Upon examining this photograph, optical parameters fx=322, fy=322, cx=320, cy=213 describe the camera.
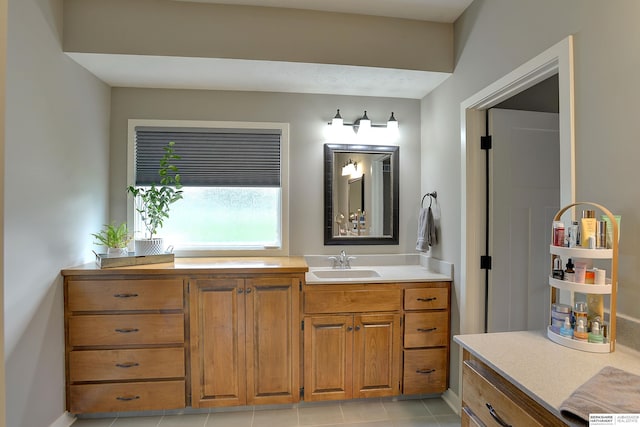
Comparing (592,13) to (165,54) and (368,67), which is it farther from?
(165,54)

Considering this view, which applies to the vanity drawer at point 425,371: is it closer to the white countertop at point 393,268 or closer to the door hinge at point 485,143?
the white countertop at point 393,268

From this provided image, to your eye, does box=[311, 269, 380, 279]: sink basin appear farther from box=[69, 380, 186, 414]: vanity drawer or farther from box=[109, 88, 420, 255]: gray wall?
box=[69, 380, 186, 414]: vanity drawer

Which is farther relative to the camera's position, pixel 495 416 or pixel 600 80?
pixel 600 80

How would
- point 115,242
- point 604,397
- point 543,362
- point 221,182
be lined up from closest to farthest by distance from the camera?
point 604,397, point 543,362, point 115,242, point 221,182

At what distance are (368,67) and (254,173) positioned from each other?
1239mm

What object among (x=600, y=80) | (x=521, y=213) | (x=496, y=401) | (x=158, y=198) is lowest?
(x=496, y=401)

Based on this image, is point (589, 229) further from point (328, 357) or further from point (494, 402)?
point (328, 357)

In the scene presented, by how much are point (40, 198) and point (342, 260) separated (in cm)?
203

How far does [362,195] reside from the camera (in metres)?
2.81

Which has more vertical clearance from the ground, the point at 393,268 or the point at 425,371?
the point at 393,268

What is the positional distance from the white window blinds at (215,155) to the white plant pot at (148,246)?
1.90 feet

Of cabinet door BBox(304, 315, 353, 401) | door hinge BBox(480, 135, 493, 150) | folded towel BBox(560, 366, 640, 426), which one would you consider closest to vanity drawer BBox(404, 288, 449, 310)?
cabinet door BBox(304, 315, 353, 401)

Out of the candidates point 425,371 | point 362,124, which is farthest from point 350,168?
point 425,371

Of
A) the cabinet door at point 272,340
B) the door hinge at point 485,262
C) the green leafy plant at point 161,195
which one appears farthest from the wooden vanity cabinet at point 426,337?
the green leafy plant at point 161,195
